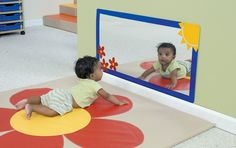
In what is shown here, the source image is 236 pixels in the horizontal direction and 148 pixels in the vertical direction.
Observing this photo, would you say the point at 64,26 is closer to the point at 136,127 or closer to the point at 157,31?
the point at 157,31

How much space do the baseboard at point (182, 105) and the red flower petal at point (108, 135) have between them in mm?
417

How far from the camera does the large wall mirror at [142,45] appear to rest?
7.29 ft

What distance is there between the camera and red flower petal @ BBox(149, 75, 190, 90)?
2270mm

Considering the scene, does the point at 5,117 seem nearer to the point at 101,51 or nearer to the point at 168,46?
the point at 101,51

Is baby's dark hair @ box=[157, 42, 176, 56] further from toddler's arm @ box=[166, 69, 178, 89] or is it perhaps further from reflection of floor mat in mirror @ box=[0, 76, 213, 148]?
reflection of floor mat in mirror @ box=[0, 76, 213, 148]

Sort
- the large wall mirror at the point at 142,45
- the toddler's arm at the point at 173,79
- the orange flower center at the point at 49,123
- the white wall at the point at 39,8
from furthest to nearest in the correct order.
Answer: the white wall at the point at 39,8 < the toddler's arm at the point at 173,79 < the large wall mirror at the point at 142,45 < the orange flower center at the point at 49,123

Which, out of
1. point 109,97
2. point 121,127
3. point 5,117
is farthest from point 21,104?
point 121,127

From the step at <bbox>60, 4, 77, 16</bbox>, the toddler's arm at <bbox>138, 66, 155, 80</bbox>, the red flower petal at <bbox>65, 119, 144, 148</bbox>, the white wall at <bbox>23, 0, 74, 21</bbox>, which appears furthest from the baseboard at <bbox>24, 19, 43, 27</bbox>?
the red flower petal at <bbox>65, 119, 144, 148</bbox>

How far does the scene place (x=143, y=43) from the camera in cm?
252

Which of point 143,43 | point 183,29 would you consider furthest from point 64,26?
point 183,29

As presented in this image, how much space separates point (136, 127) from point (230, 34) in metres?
0.75

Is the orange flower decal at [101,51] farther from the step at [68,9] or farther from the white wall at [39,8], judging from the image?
the white wall at [39,8]

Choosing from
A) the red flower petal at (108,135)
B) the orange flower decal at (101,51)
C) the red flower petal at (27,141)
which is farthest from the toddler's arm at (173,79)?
the red flower petal at (27,141)

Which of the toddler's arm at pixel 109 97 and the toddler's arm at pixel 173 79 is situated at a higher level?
the toddler's arm at pixel 173 79
